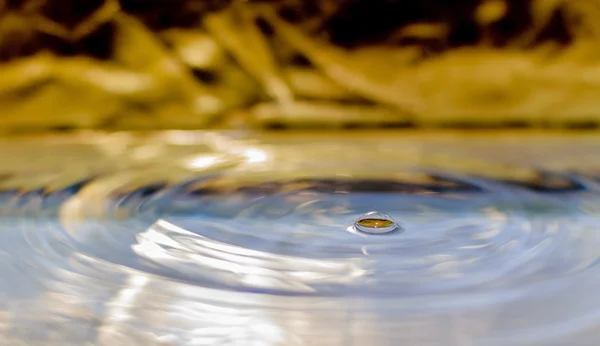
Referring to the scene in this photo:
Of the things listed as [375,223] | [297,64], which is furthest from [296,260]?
[297,64]

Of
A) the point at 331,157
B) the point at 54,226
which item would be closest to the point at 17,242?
the point at 54,226

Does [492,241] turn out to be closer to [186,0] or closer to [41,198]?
[41,198]

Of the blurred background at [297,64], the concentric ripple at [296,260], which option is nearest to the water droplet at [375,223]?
the concentric ripple at [296,260]

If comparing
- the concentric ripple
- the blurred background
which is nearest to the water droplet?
the concentric ripple

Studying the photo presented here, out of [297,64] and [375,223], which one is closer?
[375,223]

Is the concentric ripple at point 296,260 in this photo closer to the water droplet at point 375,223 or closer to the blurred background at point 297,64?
the water droplet at point 375,223

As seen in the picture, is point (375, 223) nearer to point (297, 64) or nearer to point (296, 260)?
point (296, 260)
